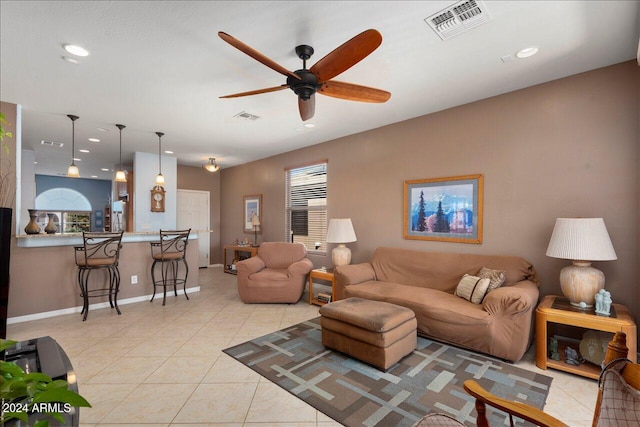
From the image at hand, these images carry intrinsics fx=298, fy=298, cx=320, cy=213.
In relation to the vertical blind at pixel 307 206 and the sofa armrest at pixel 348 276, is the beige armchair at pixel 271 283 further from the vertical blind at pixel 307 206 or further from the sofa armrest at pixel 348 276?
the vertical blind at pixel 307 206

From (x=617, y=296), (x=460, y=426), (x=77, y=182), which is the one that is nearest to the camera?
(x=460, y=426)

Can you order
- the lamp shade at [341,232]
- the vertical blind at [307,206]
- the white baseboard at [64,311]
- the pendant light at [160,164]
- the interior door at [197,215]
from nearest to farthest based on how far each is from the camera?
the white baseboard at [64,311]
the lamp shade at [341,232]
the pendant light at [160,164]
the vertical blind at [307,206]
the interior door at [197,215]

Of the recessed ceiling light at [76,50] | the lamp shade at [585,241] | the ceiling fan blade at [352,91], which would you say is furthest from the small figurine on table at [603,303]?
the recessed ceiling light at [76,50]

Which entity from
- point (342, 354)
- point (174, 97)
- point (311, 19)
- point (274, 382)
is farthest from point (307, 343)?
point (174, 97)

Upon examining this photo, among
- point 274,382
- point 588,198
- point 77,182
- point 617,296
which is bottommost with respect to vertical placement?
point 274,382

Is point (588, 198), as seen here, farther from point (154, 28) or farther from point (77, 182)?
point (77, 182)

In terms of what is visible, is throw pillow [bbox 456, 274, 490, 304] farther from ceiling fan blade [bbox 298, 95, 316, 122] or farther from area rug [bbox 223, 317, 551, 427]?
ceiling fan blade [bbox 298, 95, 316, 122]

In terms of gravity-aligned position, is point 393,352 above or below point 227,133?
below

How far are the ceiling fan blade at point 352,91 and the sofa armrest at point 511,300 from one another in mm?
1982

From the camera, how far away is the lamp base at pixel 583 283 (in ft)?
8.22

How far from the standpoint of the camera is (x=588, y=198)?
283cm

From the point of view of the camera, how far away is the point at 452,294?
3.32 metres

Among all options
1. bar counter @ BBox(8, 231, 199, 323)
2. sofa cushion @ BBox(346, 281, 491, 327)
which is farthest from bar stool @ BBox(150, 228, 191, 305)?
sofa cushion @ BBox(346, 281, 491, 327)

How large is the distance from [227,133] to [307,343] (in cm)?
342
